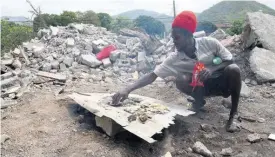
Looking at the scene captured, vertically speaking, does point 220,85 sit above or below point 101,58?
above

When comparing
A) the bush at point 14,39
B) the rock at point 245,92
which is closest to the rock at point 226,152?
the rock at point 245,92

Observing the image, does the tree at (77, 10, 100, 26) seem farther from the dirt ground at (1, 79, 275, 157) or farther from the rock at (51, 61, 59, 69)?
the dirt ground at (1, 79, 275, 157)

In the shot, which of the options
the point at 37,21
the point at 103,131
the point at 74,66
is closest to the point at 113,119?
the point at 103,131

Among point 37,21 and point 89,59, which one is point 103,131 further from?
point 37,21

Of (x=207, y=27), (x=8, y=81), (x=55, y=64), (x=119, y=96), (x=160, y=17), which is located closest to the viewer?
(x=119, y=96)

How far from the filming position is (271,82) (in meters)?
5.03

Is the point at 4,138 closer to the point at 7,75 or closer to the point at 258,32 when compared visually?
the point at 7,75

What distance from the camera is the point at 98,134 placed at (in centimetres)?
307

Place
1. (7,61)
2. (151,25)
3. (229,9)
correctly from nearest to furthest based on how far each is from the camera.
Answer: (7,61) → (151,25) → (229,9)

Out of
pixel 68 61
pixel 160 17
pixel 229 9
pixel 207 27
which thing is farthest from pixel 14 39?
pixel 229 9

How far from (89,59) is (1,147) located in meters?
3.84

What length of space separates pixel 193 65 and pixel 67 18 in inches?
519

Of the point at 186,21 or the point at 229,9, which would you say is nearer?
the point at 186,21

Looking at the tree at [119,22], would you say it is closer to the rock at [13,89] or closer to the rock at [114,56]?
the rock at [114,56]
